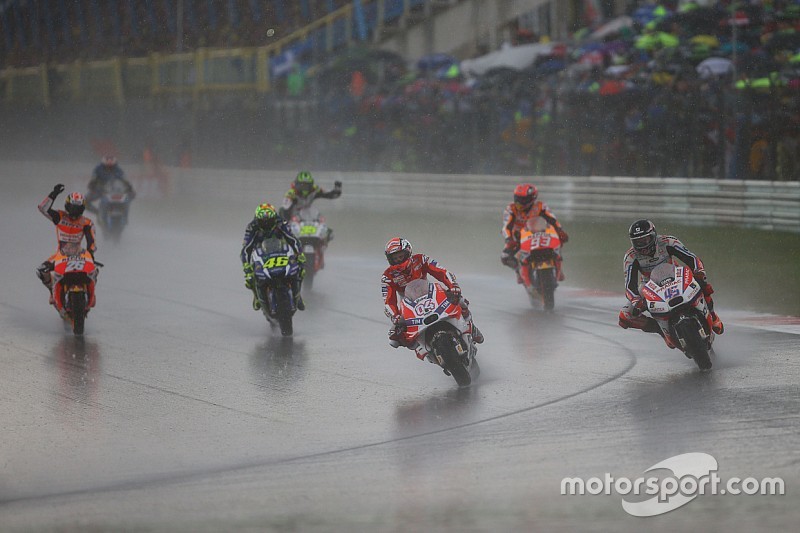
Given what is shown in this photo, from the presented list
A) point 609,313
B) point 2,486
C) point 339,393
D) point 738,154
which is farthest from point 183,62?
point 2,486

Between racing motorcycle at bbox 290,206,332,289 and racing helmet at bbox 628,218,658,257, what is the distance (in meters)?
7.40

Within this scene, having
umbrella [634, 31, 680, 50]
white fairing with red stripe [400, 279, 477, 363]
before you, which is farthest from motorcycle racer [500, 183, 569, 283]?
umbrella [634, 31, 680, 50]

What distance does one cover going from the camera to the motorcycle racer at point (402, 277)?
10812 mm

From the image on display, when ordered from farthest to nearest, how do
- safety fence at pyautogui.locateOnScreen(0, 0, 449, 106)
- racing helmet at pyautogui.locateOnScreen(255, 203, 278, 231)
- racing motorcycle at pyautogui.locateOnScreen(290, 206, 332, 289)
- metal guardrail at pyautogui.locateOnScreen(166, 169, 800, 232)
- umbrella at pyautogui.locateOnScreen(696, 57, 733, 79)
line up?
safety fence at pyautogui.locateOnScreen(0, 0, 449, 106)
umbrella at pyautogui.locateOnScreen(696, 57, 733, 79)
metal guardrail at pyautogui.locateOnScreen(166, 169, 800, 232)
racing motorcycle at pyautogui.locateOnScreen(290, 206, 332, 289)
racing helmet at pyautogui.locateOnScreen(255, 203, 278, 231)

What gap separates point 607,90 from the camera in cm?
2450

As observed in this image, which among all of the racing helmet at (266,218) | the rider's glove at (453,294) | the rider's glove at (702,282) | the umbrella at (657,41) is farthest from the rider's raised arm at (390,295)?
the umbrella at (657,41)

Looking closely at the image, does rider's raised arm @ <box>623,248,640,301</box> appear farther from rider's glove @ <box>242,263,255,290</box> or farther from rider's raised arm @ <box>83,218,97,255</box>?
rider's raised arm @ <box>83,218,97,255</box>

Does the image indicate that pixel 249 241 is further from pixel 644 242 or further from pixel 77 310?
pixel 644 242

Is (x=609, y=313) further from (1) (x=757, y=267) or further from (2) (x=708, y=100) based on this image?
(2) (x=708, y=100)

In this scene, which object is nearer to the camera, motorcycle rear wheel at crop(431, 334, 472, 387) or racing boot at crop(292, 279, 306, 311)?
motorcycle rear wheel at crop(431, 334, 472, 387)

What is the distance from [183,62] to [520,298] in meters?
26.3

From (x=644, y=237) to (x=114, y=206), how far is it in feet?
52.5

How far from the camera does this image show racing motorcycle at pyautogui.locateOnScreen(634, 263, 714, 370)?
10.8 metres

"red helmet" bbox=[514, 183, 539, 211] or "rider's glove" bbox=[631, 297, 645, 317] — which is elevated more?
"red helmet" bbox=[514, 183, 539, 211]
